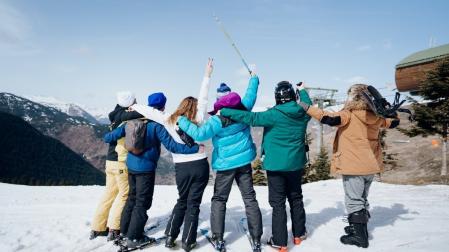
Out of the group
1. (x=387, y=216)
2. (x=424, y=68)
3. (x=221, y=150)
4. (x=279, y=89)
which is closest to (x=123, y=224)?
(x=221, y=150)

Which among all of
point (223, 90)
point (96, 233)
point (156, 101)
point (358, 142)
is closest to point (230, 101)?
point (223, 90)

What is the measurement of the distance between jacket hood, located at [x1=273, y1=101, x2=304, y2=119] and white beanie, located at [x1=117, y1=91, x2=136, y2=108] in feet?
9.05

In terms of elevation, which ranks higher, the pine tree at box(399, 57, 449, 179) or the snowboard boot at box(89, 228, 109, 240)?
the pine tree at box(399, 57, 449, 179)

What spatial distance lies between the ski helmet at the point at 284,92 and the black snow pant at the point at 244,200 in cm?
124

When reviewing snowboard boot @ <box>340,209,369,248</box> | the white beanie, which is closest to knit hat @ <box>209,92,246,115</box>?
the white beanie

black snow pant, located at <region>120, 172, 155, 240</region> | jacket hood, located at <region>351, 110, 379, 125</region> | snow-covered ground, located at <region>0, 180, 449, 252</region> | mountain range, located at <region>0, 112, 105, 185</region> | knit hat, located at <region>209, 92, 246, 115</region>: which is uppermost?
knit hat, located at <region>209, 92, 246, 115</region>

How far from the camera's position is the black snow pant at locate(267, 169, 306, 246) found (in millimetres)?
5418

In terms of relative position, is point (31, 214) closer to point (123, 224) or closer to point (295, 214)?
point (123, 224)

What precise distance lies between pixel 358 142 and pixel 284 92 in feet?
4.84

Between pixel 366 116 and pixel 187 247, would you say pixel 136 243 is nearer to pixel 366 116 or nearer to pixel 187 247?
pixel 187 247

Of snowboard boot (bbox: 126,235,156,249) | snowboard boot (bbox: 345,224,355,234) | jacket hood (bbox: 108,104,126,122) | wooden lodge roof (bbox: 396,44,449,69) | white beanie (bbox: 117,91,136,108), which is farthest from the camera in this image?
wooden lodge roof (bbox: 396,44,449,69)

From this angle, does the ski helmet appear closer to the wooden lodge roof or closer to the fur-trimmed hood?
the fur-trimmed hood

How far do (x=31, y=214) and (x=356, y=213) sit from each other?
8.20 meters

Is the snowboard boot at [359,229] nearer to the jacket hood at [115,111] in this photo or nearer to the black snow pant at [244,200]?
the black snow pant at [244,200]
